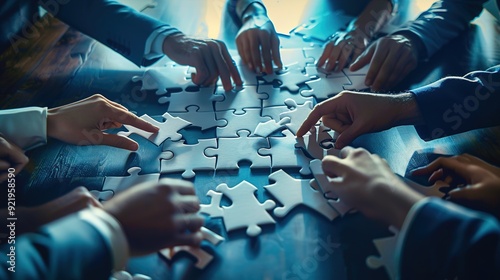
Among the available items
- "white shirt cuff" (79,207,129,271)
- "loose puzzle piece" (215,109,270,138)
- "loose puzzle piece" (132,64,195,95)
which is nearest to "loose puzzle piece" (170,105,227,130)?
"loose puzzle piece" (215,109,270,138)

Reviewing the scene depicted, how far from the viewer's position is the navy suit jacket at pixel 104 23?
1338 millimetres

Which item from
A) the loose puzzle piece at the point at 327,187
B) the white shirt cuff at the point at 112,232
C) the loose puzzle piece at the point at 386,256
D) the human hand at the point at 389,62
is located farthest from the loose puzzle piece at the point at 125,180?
the human hand at the point at 389,62

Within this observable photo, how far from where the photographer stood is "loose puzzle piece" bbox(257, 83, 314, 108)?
45.5 inches

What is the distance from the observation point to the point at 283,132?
103cm

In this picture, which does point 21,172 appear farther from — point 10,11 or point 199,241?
point 10,11

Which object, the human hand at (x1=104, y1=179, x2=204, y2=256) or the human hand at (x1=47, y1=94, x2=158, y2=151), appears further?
the human hand at (x1=47, y1=94, x2=158, y2=151)

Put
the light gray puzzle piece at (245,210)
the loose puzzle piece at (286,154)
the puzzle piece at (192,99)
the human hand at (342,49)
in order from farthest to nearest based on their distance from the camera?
the human hand at (342,49)
the puzzle piece at (192,99)
the loose puzzle piece at (286,154)
the light gray puzzle piece at (245,210)

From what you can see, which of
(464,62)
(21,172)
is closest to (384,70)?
(464,62)

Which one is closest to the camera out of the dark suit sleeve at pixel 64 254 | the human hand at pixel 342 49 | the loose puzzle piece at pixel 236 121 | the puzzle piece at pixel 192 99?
the dark suit sleeve at pixel 64 254

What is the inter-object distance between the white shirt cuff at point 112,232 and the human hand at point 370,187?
1.32 ft

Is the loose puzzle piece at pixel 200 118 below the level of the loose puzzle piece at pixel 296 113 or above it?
below

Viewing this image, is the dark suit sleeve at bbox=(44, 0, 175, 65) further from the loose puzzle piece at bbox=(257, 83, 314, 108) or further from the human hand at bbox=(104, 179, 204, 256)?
the human hand at bbox=(104, 179, 204, 256)

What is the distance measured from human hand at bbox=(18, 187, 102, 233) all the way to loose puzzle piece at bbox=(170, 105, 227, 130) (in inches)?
14.7

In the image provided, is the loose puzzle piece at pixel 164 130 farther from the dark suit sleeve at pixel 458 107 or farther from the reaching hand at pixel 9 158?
the dark suit sleeve at pixel 458 107
